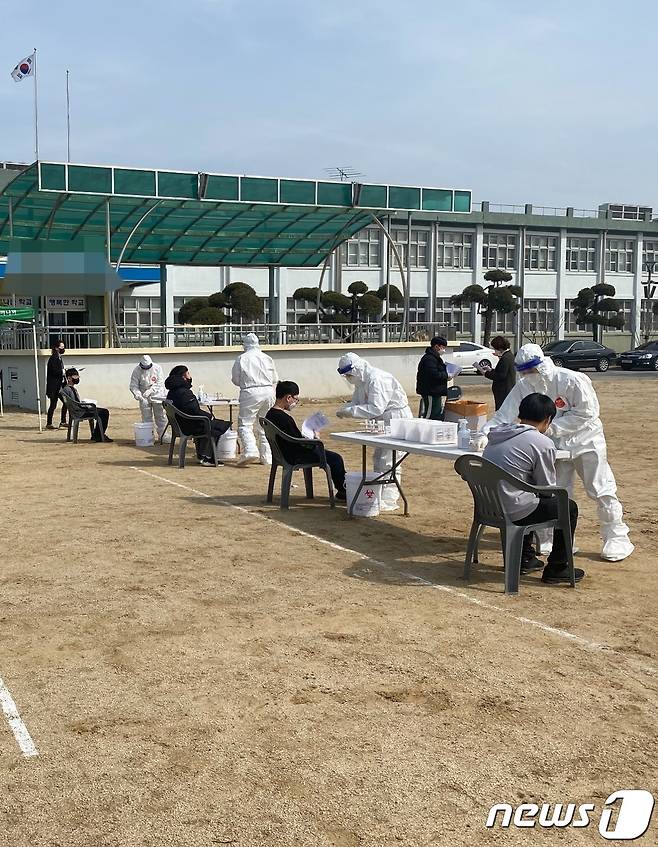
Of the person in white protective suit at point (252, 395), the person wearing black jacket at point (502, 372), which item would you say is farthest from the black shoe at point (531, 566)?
the person wearing black jacket at point (502, 372)

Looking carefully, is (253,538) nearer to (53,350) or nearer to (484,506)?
(484,506)

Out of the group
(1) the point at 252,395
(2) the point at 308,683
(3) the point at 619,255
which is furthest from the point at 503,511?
(3) the point at 619,255

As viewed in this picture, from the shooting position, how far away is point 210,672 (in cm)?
548

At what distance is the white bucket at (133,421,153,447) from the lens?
52.2ft

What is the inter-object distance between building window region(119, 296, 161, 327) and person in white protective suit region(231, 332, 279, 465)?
33568 mm

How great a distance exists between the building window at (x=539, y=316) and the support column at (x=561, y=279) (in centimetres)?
31

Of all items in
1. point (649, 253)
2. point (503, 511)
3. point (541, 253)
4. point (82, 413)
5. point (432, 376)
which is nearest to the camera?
point (503, 511)

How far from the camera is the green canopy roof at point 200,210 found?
22578mm

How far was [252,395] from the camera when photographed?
13.5 m

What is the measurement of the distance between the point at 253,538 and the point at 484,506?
8.05 ft

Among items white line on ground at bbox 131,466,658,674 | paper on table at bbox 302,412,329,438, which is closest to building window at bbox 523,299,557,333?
paper on table at bbox 302,412,329,438

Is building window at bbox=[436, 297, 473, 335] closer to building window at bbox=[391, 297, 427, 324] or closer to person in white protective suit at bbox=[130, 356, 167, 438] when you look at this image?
building window at bbox=[391, 297, 427, 324]

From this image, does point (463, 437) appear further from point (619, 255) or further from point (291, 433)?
point (619, 255)

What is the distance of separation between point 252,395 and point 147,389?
3.75m
